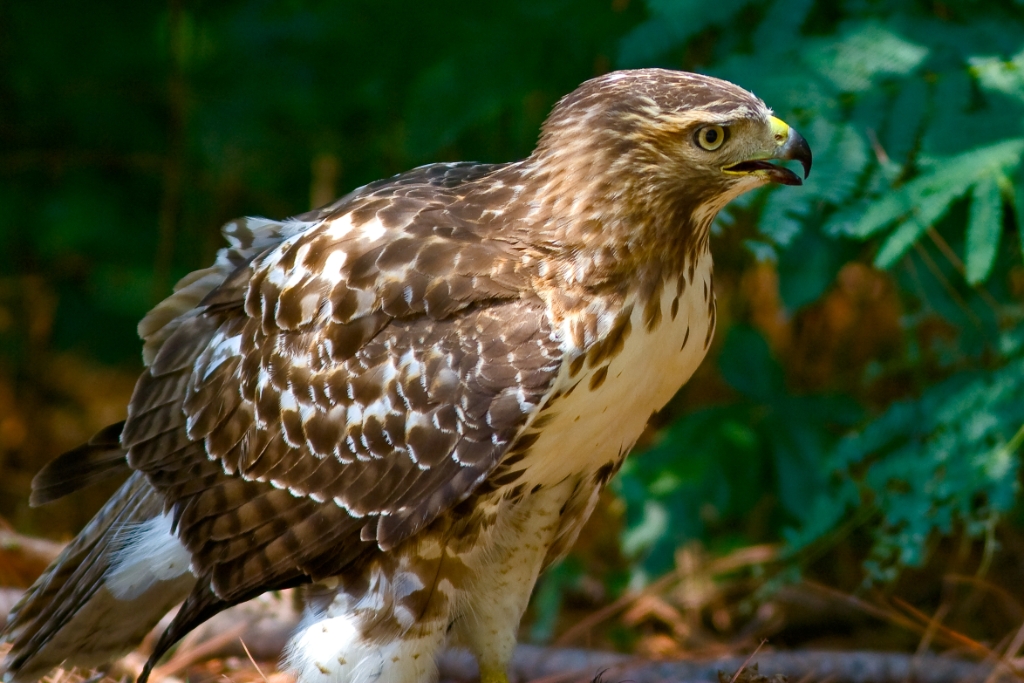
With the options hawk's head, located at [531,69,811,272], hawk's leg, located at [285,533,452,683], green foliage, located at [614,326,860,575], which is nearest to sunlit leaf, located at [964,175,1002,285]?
hawk's head, located at [531,69,811,272]

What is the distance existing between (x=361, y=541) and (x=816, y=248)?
1.79 metres

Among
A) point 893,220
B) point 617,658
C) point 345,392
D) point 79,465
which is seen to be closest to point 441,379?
point 345,392

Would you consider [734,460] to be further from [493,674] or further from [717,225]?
[493,674]

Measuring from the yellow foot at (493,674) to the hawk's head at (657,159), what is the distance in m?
1.15

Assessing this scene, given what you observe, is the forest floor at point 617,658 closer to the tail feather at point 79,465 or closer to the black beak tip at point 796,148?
the tail feather at point 79,465

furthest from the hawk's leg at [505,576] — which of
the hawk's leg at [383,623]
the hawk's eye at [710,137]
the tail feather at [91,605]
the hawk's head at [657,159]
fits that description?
the hawk's eye at [710,137]

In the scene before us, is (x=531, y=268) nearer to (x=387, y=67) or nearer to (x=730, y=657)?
(x=730, y=657)

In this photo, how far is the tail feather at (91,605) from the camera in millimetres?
2998

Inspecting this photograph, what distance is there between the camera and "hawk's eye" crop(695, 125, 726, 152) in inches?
94.1

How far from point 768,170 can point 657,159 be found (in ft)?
0.77

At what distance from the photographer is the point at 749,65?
3.27 m

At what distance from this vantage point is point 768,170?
2.43 meters

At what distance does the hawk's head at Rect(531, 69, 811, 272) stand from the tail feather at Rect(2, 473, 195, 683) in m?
1.41

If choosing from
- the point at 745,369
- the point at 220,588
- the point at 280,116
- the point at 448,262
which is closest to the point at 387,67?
the point at 280,116
